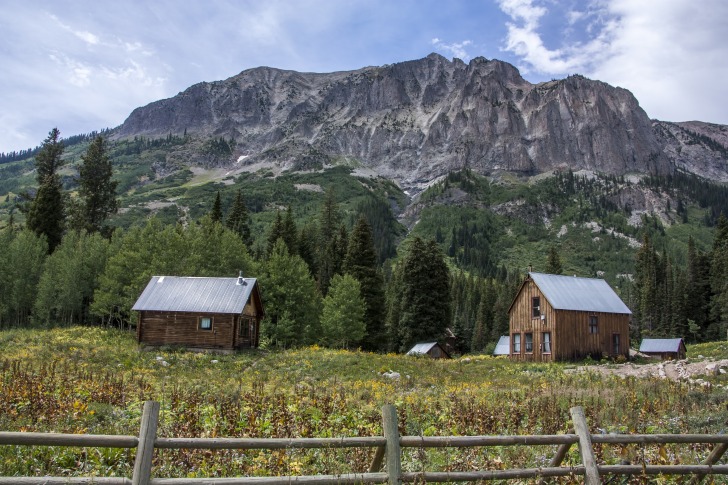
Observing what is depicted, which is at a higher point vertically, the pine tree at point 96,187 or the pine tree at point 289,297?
the pine tree at point 96,187

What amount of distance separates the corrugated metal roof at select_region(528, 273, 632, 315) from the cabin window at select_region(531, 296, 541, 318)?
154cm

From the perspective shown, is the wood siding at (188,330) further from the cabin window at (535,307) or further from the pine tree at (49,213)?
the pine tree at (49,213)

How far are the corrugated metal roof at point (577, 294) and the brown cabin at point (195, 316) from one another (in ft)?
76.0

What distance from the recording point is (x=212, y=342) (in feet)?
125

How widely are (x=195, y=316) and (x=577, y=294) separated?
97.5 feet

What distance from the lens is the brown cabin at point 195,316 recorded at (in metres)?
38.1

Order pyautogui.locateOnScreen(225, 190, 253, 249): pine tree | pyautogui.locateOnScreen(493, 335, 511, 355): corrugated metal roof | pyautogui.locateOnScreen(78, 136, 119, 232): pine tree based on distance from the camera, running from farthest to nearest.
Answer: pyautogui.locateOnScreen(225, 190, 253, 249): pine tree → pyautogui.locateOnScreen(493, 335, 511, 355): corrugated metal roof → pyautogui.locateOnScreen(78, 136, 119, 232): pine tree

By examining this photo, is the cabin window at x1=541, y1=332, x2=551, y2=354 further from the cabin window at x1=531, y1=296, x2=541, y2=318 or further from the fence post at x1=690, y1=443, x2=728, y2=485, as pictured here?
the fence post at x1=690, y1=443, x2=728, y2=485

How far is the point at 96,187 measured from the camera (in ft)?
219

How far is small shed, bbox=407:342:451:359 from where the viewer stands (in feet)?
178

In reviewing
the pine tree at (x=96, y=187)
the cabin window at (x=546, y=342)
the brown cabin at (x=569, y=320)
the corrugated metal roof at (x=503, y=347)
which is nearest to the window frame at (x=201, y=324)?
the brown cabin at (x=569, y=320)

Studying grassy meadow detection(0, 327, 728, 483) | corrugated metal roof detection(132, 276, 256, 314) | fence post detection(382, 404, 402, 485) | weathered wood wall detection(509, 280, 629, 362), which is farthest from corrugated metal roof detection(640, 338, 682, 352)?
fence post detection(382, 404, 402, 485)

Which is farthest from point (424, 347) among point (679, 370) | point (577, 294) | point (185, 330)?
point (679, 370)

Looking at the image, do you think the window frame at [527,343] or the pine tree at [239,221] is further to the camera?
the pine tree at [239,221]
